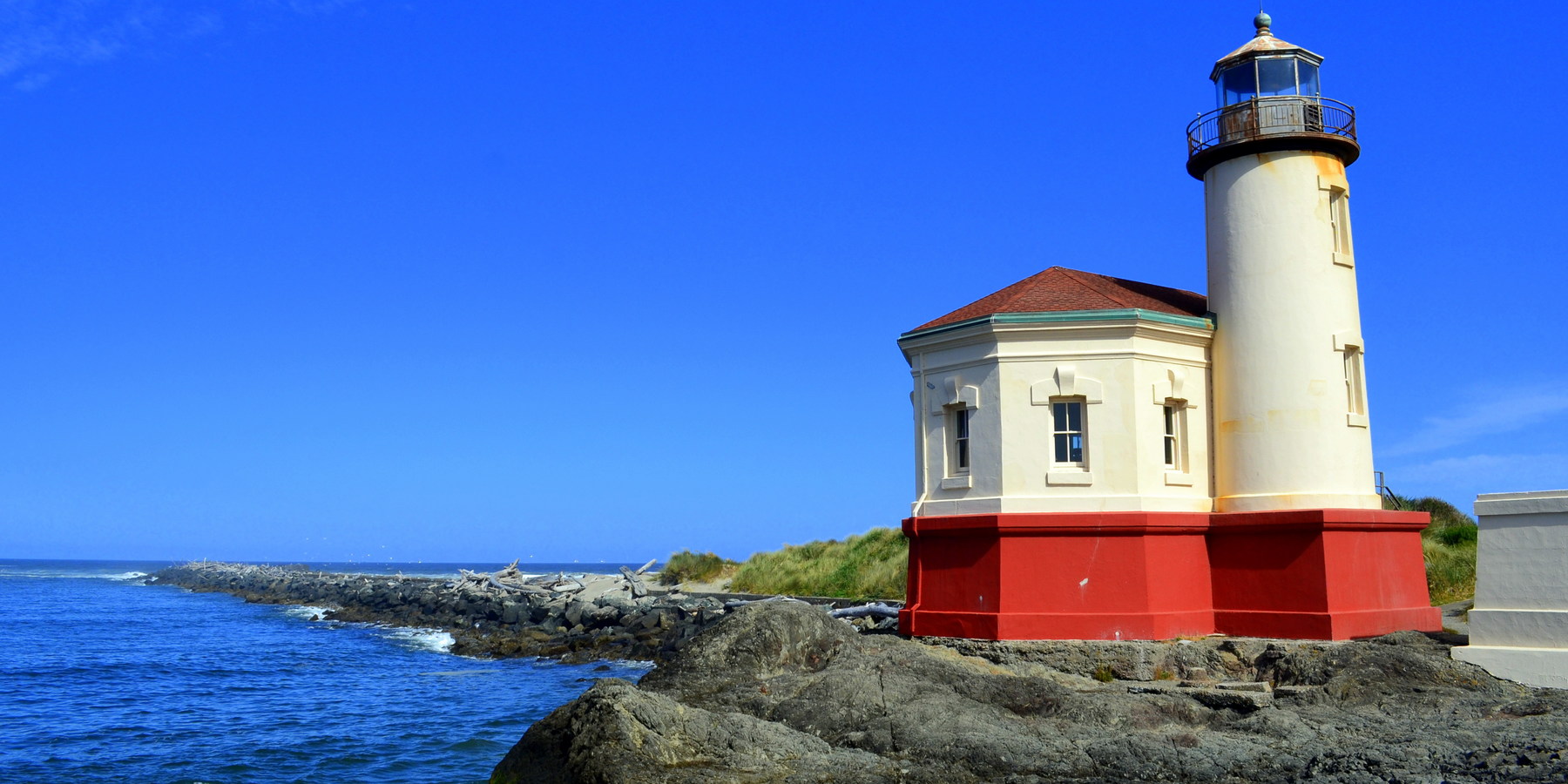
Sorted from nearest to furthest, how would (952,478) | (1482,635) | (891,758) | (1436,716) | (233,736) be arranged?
(891,758)
(1436,716)
(1482,635)
(952,478)
(233,736)

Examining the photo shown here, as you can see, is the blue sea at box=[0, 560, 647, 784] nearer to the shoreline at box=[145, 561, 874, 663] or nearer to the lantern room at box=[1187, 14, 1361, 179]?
the shoreline at box=[145, 561, 874, 663]

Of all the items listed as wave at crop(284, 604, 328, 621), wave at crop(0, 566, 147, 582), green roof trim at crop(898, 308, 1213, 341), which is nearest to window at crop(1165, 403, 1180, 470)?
green roof trim at crop(898, 308, 1213, 341)

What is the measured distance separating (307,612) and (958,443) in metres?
42.3

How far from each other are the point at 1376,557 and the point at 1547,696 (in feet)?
10.8

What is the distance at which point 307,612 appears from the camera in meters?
50.3

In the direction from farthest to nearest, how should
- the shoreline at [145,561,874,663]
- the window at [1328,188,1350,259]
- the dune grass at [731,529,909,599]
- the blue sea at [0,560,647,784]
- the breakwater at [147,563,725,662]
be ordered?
the dune grass at [731,529,909,599] → the breakwater at [147,563,725,662] → the shoreline at [145,561,874,663] → the window at [1328,188,1350,259] → the blue sea at [0,560,647,784]

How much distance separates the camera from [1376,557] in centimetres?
1548

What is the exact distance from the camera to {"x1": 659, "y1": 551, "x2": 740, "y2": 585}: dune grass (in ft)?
134

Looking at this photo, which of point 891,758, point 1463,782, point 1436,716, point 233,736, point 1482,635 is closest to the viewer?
point 1463,782

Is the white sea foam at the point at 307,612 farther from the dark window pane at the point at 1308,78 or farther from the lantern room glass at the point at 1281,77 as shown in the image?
the dark window pane at the point at 1308,78

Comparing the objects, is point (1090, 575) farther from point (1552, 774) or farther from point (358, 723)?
point (358, 723)

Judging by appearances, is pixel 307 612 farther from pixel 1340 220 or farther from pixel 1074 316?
pixel 1340 220

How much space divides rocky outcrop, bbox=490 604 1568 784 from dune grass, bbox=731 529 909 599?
47.8 ft

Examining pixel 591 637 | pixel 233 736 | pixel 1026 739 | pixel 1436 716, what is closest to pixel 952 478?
pixel 1026 739
